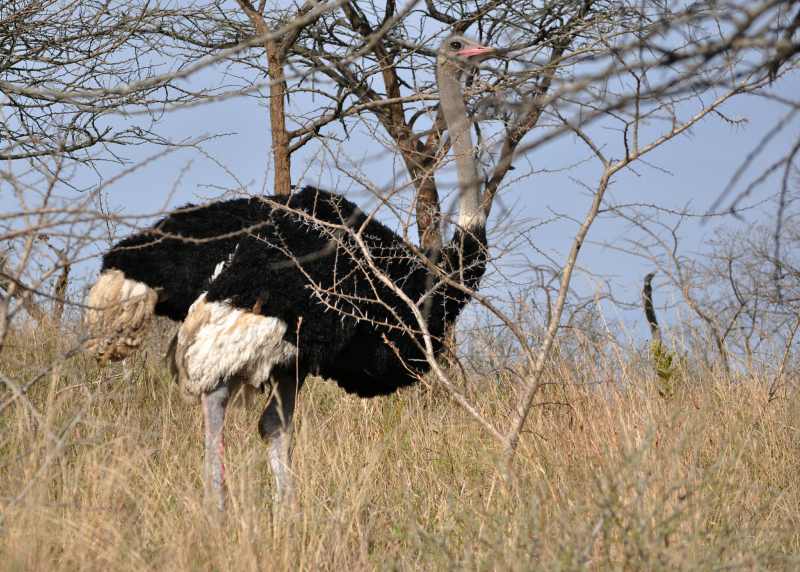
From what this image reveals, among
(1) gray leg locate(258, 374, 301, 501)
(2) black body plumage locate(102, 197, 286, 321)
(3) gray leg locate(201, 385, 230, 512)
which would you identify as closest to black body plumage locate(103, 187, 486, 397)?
(2) black body plumage locate(102, 197, 286, 321)

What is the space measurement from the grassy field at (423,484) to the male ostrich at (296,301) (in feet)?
1.00

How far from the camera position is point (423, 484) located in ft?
14.7

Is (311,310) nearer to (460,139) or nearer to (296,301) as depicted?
(296,301)

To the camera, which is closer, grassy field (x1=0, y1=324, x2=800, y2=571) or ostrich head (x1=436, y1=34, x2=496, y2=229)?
grassy field (x1=0, y1=324, x2=800, y2=571)

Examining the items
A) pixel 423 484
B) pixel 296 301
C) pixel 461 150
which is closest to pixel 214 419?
pixel 296 301

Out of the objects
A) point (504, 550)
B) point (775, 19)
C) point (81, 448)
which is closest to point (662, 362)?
point (504, 550)

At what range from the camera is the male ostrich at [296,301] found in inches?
157

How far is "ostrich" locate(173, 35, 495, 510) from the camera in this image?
397cm

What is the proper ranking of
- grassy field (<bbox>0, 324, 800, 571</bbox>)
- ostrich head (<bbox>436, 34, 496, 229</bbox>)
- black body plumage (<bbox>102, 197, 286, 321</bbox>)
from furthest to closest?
ostrich head (<bbox>436, 34, 496, 229</bbox>), black body plumage (<bbox>102, 197, 286, 321</bbox>), grassy field (<bbox>0, 324, 800, 571</bbox>)

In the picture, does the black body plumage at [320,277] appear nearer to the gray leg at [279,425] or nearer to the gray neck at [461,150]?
the gray neck at [461,150]

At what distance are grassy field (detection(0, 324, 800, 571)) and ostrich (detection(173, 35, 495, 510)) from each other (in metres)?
0.32

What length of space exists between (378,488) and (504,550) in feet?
5.80

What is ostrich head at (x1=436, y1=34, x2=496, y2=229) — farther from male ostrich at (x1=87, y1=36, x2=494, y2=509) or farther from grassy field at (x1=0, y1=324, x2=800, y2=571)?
grassy field at (x1=0, y1=324, x2=800, y2=571)

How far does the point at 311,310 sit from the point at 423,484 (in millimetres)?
996
